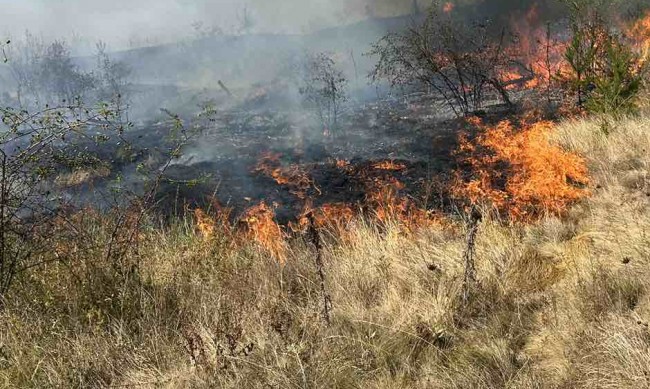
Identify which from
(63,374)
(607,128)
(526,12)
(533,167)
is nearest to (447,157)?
(533,167)

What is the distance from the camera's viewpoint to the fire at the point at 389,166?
828cm

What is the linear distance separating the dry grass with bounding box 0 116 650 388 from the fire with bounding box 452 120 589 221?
3.76 ft

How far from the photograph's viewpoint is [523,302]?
9.98 ft

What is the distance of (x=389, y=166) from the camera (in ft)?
27.5

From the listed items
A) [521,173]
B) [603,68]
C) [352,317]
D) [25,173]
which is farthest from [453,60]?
[25,173]

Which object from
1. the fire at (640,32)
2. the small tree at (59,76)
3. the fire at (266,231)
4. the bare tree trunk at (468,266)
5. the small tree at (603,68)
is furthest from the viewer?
the small tree at (59,76)

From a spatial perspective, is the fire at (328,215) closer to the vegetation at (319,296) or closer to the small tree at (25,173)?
the vegetation at (319,296)

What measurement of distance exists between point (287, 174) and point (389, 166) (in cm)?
189

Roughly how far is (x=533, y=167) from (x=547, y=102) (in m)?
5.22

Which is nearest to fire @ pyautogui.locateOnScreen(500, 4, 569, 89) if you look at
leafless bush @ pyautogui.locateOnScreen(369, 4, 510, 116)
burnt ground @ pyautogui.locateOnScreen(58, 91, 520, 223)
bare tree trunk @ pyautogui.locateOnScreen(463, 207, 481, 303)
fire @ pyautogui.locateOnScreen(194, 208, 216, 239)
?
leafless bush @ pyautogui.locateOnScreen(369, 4, 510, 116)

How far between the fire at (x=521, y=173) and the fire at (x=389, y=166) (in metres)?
1.07

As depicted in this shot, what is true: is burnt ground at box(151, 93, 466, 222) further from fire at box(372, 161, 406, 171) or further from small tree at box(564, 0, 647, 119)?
small tree at box(564, 0, 647, 119)

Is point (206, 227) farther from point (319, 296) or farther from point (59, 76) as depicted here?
point (59, 76)

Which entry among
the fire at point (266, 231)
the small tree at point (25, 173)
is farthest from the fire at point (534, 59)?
the small tree at point (25, 173)
